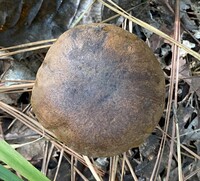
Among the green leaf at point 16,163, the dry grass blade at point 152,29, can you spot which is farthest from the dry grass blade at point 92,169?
the dry grass blade at point 152,29

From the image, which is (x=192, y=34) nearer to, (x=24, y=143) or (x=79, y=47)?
(x=79, y=47)

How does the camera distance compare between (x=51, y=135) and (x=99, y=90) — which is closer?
(x=99, y=90)

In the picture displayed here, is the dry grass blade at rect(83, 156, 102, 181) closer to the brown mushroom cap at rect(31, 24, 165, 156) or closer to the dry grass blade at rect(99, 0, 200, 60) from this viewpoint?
the brown mushroom cap at rect(31, 24, 165, 156)

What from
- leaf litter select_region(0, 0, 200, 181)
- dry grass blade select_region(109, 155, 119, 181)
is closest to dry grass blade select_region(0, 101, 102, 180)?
leaf litter select_region(0, 0, 200, 181)

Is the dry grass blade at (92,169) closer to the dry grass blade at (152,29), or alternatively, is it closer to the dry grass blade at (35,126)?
the dry grass blade at (35,126)

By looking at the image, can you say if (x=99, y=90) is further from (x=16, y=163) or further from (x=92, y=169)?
(x=92, y=169)

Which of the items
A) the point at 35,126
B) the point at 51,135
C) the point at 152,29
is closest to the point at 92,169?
the point at 51,135

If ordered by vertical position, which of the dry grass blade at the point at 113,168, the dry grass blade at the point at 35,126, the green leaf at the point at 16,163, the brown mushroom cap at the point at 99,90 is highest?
the brown mushroom cap at the point at 99,90

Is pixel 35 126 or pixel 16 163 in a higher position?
pixel 16 163

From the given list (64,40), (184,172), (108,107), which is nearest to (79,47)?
(64,40)
